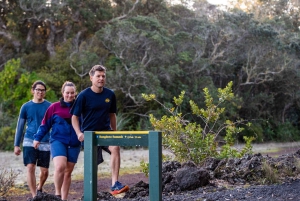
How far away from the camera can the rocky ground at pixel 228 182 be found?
591cm

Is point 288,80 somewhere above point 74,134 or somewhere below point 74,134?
above

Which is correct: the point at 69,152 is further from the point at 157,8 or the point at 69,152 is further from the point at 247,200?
the point at 157,8

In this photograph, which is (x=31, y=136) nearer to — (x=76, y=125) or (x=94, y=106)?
(x=76, y=125)

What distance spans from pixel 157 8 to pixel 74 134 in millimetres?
20833

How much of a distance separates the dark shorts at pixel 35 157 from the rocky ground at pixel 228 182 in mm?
1321

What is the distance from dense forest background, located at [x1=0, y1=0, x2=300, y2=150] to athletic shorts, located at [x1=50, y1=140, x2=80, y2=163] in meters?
13.8

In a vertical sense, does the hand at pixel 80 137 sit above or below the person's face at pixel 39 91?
below

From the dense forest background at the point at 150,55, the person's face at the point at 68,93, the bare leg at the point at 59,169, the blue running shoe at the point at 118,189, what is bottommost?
the blue running shoe at the point at 118,189

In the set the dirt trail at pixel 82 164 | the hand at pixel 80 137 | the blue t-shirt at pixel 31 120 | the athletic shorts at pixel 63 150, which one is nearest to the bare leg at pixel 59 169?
the athletic shorts at pixel 63 150

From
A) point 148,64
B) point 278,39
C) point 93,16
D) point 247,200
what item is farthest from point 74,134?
point 278,39

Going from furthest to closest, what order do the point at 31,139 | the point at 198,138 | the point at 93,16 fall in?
the point at 93,16
the point at 198,138
the point at 31,139

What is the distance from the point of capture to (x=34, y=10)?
23.2m

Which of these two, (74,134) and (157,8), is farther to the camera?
(157,8)

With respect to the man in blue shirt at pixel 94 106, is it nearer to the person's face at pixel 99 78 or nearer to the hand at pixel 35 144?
the person's face at pixel 99 78
